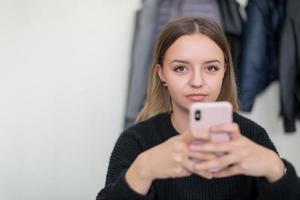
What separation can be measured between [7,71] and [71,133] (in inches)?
14.7

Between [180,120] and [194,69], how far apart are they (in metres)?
0.15

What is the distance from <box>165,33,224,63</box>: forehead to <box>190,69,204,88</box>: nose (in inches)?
0.9

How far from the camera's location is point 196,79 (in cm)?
86

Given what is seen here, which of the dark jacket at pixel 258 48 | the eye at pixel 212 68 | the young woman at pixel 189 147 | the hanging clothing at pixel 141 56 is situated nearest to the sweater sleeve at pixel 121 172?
the young woman at pixel 189 147

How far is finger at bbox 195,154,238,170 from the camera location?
0.71m

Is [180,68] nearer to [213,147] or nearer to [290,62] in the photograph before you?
[213,147]

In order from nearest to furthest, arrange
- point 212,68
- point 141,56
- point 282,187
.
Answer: point 282,187, point 212,68, point 141,56

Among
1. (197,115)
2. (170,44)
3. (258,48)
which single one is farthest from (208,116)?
(258,48)

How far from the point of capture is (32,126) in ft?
6.27

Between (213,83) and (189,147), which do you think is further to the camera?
(213,83)

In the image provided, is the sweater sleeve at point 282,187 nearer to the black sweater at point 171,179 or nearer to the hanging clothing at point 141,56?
the black sweater at point 171,179

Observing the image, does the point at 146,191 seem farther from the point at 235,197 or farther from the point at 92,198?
the point at 92,198

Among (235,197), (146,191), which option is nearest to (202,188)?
(235,197)

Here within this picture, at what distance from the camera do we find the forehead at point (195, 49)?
2.88 ft
